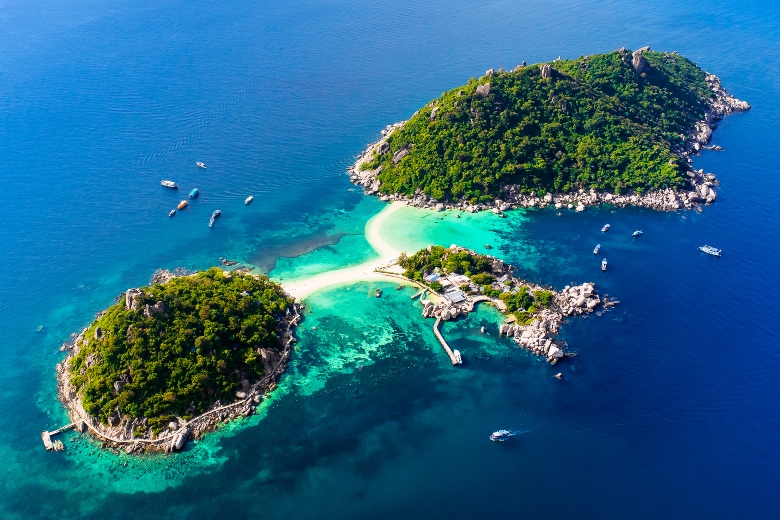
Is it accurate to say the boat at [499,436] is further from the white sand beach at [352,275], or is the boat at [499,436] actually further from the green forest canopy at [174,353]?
the white sand beach at [352,275]

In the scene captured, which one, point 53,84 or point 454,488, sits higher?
point 53,84

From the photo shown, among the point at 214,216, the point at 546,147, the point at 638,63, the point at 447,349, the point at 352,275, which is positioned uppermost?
the point at 638,63

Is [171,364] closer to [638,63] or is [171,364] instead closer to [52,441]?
[52,441]

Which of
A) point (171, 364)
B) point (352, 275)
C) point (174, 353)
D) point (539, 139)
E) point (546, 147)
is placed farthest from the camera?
point (539, 139)

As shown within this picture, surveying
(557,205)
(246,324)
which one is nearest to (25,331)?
(246,324)

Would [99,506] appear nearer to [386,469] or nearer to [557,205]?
[386,469]

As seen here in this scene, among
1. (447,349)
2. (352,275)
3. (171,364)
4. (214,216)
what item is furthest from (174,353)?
(214,216)

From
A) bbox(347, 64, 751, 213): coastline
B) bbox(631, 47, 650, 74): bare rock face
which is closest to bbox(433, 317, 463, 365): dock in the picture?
bbox(347, 64, 751, 213): coastline
